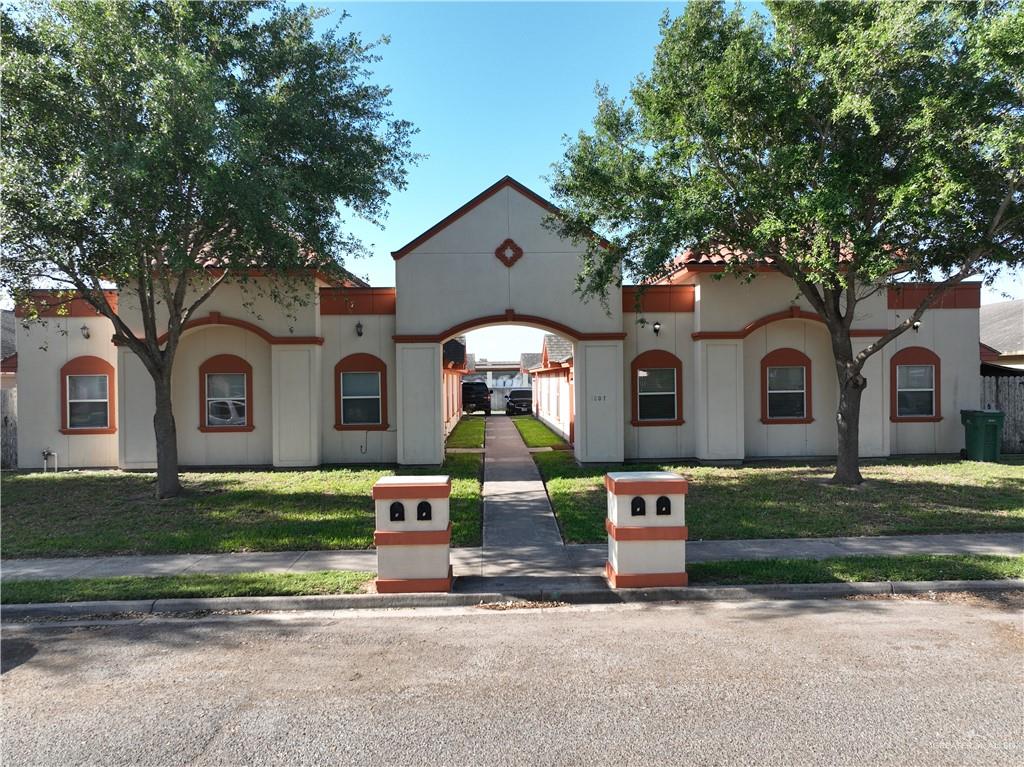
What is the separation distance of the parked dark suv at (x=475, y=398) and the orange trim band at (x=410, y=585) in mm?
31763

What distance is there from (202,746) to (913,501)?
11.0 metres

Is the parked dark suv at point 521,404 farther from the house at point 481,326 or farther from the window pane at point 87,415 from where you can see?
the window pane at point 87,415

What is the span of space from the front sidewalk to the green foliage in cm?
402

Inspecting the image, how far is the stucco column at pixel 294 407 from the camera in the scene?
14.9m

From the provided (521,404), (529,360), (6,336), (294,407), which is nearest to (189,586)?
(294,407)

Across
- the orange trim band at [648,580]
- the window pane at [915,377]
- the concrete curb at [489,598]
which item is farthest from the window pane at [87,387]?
the window pane at [915,377]

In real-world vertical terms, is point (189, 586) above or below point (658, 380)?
below

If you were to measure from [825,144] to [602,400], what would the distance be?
702 centimetres

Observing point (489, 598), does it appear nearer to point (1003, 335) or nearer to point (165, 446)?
point (165, 446)

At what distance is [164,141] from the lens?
8922mm

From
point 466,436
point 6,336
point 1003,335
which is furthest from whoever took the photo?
point 6,336

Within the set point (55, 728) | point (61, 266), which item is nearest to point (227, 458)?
point (61, 266)

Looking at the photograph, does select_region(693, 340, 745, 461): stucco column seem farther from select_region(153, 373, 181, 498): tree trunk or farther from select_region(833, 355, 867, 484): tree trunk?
select_region(153, 373, 181, 498): tree trunk

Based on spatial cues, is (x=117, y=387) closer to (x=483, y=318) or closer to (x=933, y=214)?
(x=483, y=318)
